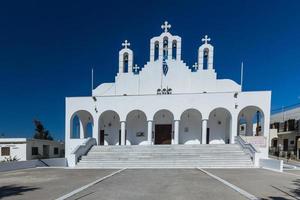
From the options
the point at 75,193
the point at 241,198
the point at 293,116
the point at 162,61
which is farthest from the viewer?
the point at 293,116

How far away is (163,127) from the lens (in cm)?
2156

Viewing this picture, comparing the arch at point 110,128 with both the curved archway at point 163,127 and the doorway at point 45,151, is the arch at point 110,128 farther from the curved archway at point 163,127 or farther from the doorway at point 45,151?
the doorway at point 45,151

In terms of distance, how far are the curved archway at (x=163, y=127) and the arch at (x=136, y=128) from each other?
40.9 inches

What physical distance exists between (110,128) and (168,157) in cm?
837

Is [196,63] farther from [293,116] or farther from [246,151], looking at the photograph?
[293,116]

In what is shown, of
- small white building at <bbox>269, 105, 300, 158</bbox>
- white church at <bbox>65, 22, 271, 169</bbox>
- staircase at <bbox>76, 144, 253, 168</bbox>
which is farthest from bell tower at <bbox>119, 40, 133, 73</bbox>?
small white building at <bbox>269, 105, 300, 158</bbox>

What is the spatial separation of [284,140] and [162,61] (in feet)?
74.2

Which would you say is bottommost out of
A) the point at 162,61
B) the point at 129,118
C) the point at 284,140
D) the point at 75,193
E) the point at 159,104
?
the point at 284,140

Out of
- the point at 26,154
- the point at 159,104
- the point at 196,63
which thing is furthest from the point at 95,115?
the point at 196,63

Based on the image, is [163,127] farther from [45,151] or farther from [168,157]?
[45,151]

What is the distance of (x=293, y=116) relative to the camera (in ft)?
104

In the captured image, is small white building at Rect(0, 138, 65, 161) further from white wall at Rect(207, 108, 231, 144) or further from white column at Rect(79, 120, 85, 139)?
white wall at Rect(207, 108, 231, 144)

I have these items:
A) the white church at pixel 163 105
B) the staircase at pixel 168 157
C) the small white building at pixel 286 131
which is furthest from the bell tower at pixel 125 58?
the small white building at pixel 286 131

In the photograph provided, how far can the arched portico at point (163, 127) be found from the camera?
21344mm
